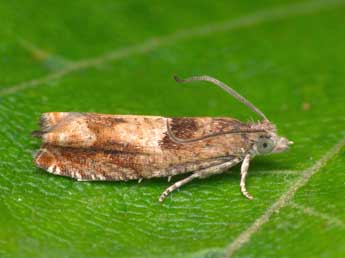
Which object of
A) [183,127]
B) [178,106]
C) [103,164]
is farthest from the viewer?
[178,106]

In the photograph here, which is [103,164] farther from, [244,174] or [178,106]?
[178,106]

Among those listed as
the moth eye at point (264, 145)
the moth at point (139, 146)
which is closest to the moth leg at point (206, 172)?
the moth at point (139, 146)

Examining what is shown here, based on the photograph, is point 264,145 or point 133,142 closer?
point 133,142

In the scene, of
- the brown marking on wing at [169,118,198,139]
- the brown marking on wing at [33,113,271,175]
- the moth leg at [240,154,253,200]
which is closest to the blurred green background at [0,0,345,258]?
the moth leg at [240,154,253,200]

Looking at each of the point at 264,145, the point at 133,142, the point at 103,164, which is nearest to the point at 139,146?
the point at 133,142

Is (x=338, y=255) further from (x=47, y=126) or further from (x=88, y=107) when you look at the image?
(x=88, y=107)

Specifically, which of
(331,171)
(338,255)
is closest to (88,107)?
(331,171)

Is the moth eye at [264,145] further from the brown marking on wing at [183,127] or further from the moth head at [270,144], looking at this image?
the brown marking on wing at [183,127]
